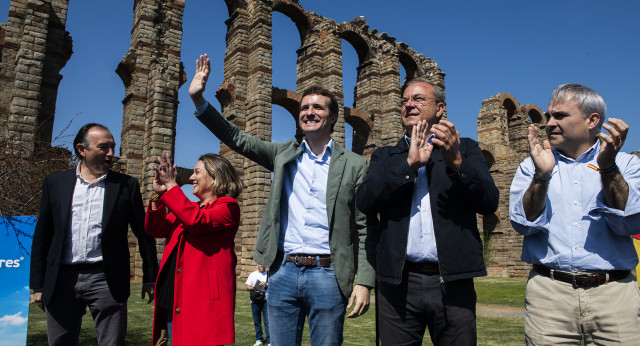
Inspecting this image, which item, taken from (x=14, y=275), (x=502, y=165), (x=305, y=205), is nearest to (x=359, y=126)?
(x=502, y=165)

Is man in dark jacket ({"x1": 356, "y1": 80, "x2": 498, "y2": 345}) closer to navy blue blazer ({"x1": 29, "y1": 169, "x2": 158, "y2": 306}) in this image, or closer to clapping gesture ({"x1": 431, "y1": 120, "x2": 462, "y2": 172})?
clapping gesture ({"x1": 431, "y1": 120, "x2": 462, "y2": 172})

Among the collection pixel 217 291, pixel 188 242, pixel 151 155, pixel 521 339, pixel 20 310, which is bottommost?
pixel 521 339

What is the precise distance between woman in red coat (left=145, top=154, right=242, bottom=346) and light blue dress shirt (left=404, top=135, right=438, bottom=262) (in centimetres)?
126

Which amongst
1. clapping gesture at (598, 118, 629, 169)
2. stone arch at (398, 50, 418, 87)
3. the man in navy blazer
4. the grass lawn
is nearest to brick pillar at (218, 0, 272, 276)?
the grass lawn

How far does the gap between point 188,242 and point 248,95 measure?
13045mm

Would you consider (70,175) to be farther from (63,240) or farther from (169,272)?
(169,272)

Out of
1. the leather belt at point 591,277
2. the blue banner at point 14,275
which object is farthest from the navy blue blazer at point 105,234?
the leather belt at point 591,277

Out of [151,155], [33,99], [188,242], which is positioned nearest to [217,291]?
[188,242]

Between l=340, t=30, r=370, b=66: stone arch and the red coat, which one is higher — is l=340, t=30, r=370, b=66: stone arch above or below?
above

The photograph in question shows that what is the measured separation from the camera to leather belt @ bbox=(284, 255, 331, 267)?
240 centimetres

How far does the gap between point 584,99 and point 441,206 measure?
105 cm

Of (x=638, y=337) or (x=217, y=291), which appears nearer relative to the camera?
(x=638, y=337)

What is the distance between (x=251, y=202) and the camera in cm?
1439

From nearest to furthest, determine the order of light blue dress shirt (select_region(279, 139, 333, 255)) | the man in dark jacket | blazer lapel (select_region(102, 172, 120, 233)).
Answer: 1. the man in dark jacket
2. light blue dress shirt (select_region(279, 139, 333, 255))
3. blazer lapel (select_region(102, 172, 120, 233))
